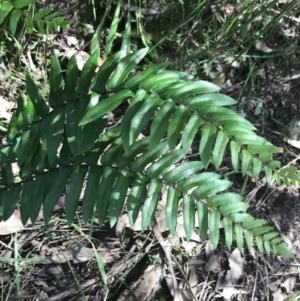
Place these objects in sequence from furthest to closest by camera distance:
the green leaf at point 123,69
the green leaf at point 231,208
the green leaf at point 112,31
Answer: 1. the green leaf at point 112,31
2. the green leaf at point 231,208
3. the green leaf at point 123,69

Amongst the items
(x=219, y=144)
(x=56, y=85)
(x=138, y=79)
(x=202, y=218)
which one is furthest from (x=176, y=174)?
(x=56, y=85)

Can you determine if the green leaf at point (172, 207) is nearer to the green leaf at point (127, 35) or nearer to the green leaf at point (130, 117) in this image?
the green leaf at point (130, 117)

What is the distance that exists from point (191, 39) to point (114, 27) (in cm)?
46

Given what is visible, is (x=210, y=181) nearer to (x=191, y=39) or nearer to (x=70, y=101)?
(x=70, y=101)

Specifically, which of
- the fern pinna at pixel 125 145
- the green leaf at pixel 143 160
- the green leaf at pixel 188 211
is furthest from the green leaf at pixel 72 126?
the green leaf at pixel 188 211

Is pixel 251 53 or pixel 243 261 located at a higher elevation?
pixel 251 53

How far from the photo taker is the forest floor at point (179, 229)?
2119 mm

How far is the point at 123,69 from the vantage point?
58.6 inches

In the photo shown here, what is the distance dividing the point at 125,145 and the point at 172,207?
14.4 inches

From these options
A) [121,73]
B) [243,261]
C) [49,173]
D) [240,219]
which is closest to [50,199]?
[49,173]

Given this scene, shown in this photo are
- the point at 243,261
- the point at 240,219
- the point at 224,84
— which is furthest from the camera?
the point at 224,84

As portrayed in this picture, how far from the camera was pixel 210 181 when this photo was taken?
169cm

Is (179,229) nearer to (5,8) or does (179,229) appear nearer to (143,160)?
(143,160)

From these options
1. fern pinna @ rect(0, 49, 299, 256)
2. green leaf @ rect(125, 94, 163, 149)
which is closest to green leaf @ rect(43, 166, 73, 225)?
fern pinna @ rect(0, 49, 299, 256)
